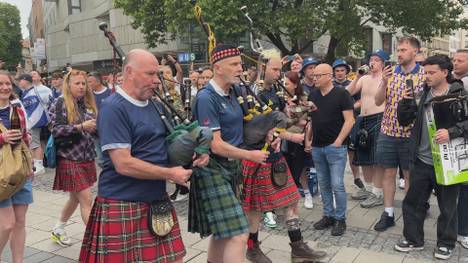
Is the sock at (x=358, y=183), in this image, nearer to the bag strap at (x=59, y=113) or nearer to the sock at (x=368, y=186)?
the sock at (x=368, y=186)

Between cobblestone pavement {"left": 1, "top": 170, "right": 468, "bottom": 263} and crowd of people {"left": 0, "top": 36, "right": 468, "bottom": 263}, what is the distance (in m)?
0.15

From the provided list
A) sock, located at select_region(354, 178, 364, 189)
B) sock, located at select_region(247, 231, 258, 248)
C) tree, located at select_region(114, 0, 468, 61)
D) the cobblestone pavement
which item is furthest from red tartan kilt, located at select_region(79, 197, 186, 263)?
tree, located at select_region(114, 0, 468, 61)

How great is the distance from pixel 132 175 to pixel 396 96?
11.6 ft

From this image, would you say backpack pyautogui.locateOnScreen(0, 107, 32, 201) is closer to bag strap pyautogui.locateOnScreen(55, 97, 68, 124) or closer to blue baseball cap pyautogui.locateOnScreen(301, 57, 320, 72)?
bag strap pyautogui.locateOnScreen(55, 97, 68, 124)

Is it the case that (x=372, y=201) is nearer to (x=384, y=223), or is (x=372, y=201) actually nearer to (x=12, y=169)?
(x=384, y=223)

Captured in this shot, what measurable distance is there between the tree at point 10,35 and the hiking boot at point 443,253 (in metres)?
63.3

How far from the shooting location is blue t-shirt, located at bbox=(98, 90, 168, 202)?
2553 millimetres

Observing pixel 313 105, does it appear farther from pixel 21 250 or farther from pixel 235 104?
pixel 21 250

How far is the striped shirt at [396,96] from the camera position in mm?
4914

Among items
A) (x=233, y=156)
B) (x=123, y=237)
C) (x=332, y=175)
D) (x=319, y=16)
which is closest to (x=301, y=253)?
(x=332, y=175)

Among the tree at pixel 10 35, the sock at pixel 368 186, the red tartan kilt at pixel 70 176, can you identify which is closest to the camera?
the red tartan kilt at pixel 70 176

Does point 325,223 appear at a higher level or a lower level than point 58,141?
lower

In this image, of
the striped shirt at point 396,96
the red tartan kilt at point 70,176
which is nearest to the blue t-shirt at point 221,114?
the red tartan kilt at point 70,176

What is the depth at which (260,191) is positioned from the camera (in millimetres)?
3984
